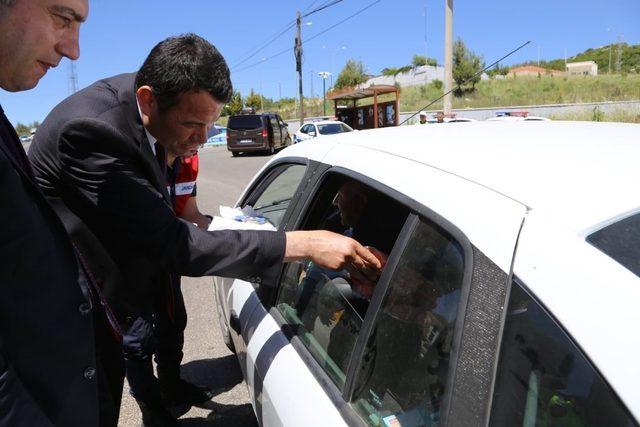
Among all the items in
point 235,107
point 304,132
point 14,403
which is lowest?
point 14,403

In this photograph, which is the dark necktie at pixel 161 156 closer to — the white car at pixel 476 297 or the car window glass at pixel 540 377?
the white car at pixel 476 297

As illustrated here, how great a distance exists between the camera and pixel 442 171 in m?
1.26

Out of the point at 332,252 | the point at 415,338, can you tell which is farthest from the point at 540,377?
the point at 332,252

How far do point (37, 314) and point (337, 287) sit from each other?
0.96 meters

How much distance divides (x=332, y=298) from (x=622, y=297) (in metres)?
1.07

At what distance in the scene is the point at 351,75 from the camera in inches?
2248

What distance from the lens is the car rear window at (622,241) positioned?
82 cm

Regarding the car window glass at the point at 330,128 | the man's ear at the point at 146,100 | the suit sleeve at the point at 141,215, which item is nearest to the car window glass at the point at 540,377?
the suit sleeve at the point at 141,215

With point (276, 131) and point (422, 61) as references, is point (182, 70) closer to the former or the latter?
point (276, 131)

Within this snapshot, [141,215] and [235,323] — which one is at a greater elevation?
[141,215]

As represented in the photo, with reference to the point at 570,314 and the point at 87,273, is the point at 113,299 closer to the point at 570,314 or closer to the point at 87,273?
the point at 87,273

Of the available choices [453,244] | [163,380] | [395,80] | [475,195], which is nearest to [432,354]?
[453,244]

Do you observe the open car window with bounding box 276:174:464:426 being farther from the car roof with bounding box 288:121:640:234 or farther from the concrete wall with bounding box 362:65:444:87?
the concrete wall with bounding box 362:65:444:87

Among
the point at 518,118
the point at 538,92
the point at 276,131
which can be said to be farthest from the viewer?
the point at 538,92
